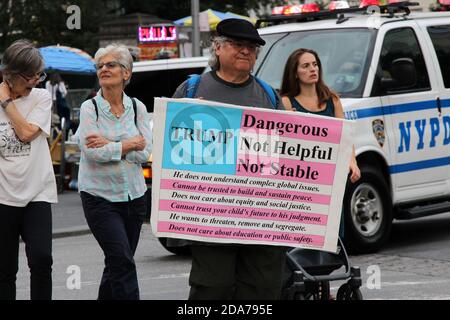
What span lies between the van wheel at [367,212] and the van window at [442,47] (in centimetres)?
145

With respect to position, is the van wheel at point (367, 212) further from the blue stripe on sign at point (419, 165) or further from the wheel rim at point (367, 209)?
the blue stripe on sign at point (419, 165)

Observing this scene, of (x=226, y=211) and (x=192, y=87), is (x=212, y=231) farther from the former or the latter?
(x=192, y=87)

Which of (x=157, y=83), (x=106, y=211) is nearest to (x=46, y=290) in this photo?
(x=106, y=211)

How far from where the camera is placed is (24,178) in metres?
7.49

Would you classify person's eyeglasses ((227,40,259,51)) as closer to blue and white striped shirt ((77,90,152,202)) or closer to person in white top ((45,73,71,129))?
blue and white striped shirt ((77,90,152,202))

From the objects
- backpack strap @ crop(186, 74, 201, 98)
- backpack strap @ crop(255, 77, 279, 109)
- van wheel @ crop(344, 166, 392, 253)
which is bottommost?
van wheel @ crop(344, 166, 392, 253)

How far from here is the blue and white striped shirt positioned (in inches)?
307

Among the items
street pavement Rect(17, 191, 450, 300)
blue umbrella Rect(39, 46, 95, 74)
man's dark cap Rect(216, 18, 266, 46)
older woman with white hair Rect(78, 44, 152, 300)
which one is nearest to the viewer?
man's dark cap Rect(216, 18, 266, 46)

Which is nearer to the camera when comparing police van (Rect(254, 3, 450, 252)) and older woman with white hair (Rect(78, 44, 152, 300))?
older woman with white hair (Rect(78, 44, 152, 300))

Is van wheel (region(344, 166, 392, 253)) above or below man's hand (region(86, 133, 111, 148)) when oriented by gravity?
below

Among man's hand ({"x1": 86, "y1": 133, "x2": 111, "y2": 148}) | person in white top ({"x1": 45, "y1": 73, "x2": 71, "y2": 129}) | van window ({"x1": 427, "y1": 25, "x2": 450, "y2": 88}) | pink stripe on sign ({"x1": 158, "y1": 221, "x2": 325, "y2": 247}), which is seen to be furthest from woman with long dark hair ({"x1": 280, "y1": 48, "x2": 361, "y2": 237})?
person in white top ({"x1": 45, "y1": 73, "x2": 71, "y2": 129})

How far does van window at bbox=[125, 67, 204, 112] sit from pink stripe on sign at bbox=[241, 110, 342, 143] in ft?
36.6
